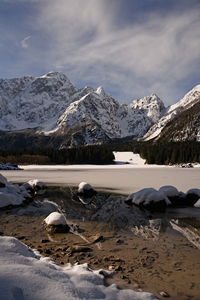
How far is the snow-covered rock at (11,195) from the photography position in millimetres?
23891

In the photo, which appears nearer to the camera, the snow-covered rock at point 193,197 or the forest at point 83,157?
the snow-covered rock at point 193,197

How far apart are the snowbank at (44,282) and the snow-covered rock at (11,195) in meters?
14.6

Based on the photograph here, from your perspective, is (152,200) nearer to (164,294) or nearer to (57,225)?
(57,225)

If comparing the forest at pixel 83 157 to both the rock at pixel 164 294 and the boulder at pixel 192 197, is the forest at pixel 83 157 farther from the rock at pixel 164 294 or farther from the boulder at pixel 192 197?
the rock at pixel 164 294

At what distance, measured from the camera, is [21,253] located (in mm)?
9805

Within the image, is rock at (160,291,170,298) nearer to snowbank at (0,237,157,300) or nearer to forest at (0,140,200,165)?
snowbank at (0,237,157,300)

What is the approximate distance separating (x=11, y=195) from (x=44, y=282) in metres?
18.8

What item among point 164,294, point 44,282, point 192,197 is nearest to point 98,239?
point 164,294

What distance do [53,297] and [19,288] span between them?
0.87 metres

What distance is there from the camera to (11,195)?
25.2 meters

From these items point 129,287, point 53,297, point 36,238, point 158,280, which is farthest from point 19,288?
point 36,238

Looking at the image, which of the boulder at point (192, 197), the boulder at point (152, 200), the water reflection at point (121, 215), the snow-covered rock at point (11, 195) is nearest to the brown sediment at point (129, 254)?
the water reflection at point (121, 215)

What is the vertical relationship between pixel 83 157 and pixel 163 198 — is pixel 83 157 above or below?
above

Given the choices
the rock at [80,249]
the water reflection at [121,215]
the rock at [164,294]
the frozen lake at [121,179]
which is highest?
the frozen lake at [121,179]
